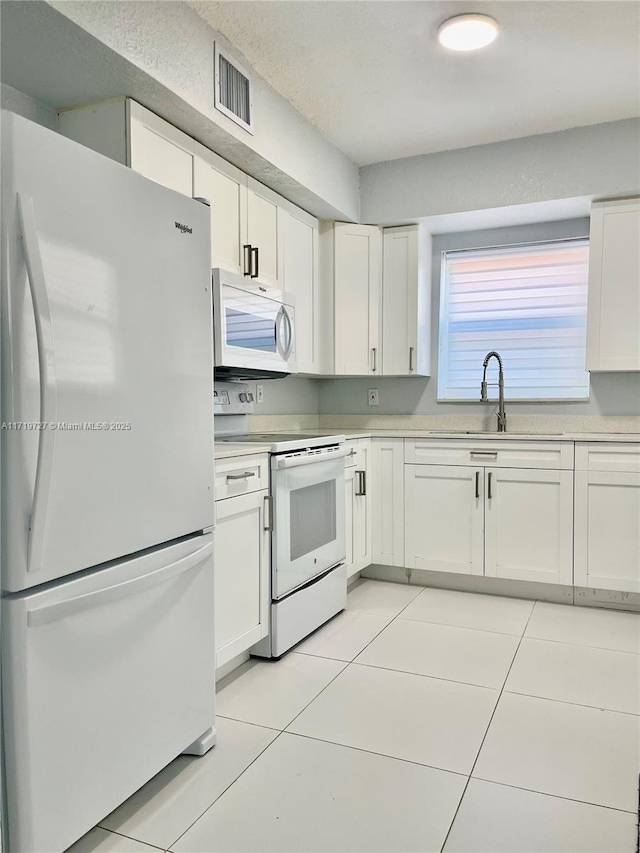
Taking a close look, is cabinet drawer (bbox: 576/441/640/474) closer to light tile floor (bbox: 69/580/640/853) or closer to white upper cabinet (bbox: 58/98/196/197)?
light tile floor (bbox: 69/580/640/853)

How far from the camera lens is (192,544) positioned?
1876 mm

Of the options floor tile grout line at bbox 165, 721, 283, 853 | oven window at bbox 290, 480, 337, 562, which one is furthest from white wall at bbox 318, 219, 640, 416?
floor tile grout line at bbox 165, 721, 283, 853

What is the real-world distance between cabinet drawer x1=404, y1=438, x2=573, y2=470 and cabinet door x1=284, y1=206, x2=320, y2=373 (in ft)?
2.62

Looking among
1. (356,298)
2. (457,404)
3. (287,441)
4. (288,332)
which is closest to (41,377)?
(287,441)

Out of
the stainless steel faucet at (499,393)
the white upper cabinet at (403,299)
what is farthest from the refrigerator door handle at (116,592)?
the stainless steel faucet at (499,393)

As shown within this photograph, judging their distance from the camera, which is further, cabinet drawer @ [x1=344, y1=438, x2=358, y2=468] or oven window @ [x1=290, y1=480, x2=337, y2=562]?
cabinet drawer @ [x1=344, y1=438, x2=358, y2=468]

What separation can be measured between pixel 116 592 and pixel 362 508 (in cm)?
225

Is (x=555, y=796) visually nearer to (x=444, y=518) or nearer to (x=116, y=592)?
(x=116, y=592)

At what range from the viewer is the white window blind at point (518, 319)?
12.6ft

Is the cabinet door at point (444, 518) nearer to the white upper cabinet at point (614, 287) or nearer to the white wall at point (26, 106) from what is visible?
the white upper cabinet at point (614, 287)

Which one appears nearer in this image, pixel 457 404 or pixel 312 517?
pixel 312 517

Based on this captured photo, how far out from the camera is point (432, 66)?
271 centimetres

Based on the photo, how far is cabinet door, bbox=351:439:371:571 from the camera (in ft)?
11.7

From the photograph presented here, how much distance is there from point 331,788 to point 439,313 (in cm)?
307
